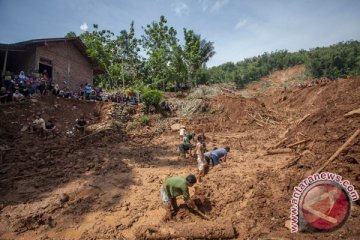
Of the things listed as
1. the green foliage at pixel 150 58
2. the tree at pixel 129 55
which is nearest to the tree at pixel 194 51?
the green foliage at pixel 150 58

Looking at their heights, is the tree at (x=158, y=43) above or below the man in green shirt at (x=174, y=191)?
above

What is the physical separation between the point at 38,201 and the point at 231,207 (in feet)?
17.3

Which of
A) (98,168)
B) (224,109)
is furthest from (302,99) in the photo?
(98,168)

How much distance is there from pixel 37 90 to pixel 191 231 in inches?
537

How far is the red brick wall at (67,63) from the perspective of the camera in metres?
17.5

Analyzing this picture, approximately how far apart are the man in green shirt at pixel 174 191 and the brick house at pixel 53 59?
1248cm

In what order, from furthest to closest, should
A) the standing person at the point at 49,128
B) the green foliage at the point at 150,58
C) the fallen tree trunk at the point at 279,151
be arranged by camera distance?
the green foliage at the point at 150,58, the standing person at the point at 49,128, the fallen tree trunk at the point at 279,151

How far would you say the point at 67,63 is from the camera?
63.1 feet

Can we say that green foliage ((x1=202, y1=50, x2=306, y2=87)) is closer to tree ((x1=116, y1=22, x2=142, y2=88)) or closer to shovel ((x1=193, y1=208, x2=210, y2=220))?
tree ((x1=116, y1=22, x2=142, y2=88))

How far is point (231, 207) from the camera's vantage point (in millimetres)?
6023

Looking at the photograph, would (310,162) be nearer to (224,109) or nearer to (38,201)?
(38,201)

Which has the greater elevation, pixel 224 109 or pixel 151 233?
pixel 224 109

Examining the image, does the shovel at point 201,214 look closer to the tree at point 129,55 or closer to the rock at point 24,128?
the rock at point 24,128

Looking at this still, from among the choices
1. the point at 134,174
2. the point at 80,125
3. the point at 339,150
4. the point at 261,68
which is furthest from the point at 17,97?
the point at 261,68
